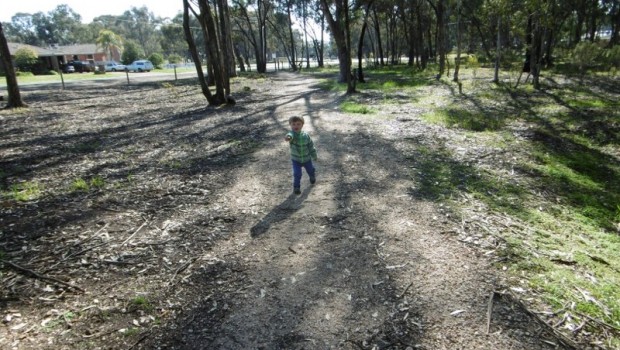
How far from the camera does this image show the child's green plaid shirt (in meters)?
6.58

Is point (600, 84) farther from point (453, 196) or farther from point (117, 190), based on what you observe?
point (117, 190)

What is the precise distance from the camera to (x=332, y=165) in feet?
27.8

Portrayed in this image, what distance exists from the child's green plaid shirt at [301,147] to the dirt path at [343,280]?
70 cm

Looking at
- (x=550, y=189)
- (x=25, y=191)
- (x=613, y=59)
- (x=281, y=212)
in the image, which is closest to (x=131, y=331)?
(x=281, y=212)

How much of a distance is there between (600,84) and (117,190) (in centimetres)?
2448

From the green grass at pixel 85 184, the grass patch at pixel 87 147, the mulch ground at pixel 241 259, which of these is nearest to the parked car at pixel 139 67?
the grass patch at pixel 87 147

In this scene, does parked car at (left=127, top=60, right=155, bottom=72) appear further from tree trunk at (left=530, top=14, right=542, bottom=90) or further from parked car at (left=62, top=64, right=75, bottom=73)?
tree trunk at (left=530, top=14, right=542, bottom=90)

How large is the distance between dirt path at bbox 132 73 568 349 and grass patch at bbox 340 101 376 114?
768 cm

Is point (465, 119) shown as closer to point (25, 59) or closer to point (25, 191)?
point (25, 191)

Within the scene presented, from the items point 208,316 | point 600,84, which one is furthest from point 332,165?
point 600,84

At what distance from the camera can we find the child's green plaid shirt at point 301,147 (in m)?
6.58

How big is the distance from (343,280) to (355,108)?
462 inches

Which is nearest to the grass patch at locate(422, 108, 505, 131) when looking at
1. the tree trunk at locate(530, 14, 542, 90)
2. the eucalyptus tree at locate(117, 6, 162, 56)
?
the tree trunk at locate(530, 14, 542, 90)

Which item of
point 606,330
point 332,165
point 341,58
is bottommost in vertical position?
point 606,330
